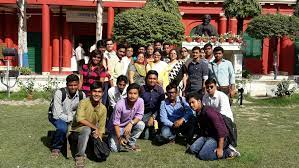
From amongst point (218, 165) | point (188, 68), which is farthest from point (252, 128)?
point (218, 165)

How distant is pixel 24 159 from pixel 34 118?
12.5 ft

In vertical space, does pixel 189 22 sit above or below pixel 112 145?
above

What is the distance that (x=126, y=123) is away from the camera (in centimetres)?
676

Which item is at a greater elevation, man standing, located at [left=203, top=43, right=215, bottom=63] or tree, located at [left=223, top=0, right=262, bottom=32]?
tree, located at [left=223, top=0, right=262, bottom=32]

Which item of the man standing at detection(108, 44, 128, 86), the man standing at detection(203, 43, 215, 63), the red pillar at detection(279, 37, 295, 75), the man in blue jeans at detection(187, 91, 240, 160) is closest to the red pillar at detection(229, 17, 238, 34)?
the red pillar at detection(279, 37, 295, 75)

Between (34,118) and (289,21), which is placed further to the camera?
(289,21)

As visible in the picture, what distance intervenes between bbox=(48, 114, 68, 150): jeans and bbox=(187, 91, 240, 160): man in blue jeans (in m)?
1.91

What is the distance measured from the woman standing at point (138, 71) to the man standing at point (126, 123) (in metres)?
1.25

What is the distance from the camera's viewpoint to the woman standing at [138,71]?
7938mm

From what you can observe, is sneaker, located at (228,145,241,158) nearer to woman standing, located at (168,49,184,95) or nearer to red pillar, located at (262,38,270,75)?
woman standing, located at (168,49,184,95)

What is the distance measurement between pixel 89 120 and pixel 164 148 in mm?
1485

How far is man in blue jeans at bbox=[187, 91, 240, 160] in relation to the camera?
246 inches

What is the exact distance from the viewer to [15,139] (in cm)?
754

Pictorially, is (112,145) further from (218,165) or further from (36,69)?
(36,69)
